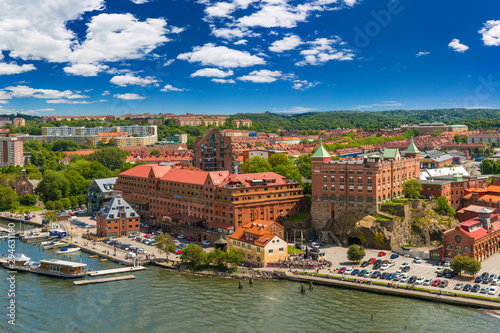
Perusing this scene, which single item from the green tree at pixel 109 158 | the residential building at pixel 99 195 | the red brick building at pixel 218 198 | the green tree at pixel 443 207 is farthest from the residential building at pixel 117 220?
the green tree at pixel 109 158

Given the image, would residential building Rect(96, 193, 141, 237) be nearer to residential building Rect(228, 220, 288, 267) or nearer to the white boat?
the white boat

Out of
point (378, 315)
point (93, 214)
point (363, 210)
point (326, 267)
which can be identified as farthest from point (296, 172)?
point (378, 315)

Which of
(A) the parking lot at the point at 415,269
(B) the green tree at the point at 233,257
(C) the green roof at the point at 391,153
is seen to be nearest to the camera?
(A) the parking lot at the point at 415,269

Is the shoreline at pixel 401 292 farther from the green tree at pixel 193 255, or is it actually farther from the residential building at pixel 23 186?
the residential building at pixel 23 186

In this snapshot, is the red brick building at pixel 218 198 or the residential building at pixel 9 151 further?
the residential building at pixel 9 151

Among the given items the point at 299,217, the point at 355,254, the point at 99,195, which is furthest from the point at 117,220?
the point at 355,254

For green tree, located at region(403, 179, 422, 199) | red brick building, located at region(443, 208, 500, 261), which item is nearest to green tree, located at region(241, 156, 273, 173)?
green tree, located at region(403, 179, 422, 199)

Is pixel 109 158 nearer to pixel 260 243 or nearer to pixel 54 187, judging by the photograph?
pixel 54 187
